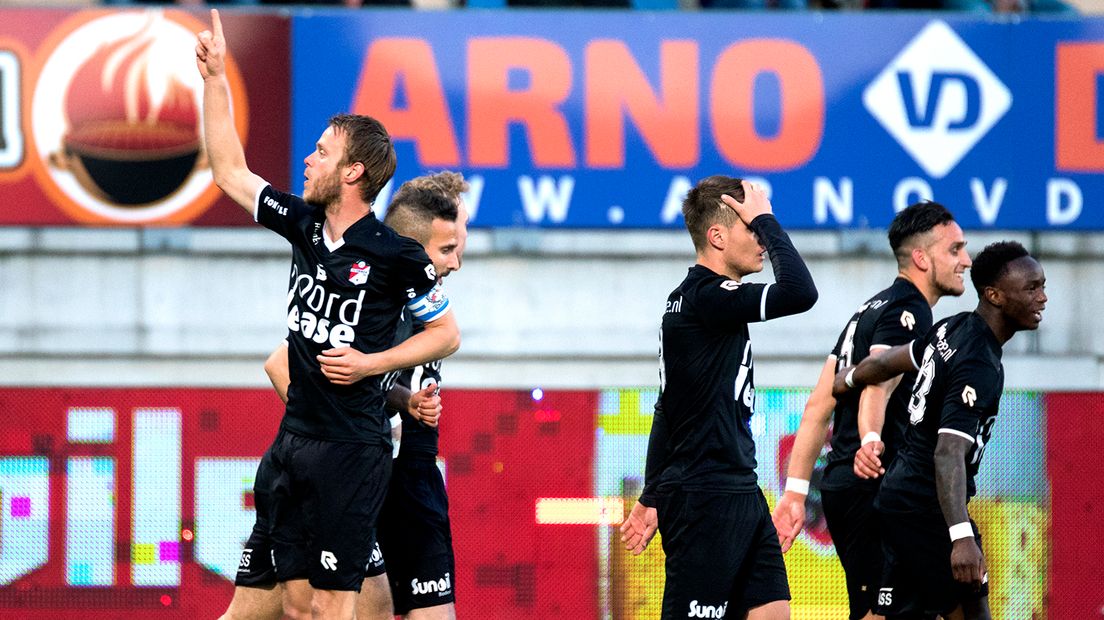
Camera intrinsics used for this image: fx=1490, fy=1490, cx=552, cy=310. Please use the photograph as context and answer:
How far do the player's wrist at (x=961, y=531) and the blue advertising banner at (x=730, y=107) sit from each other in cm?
433

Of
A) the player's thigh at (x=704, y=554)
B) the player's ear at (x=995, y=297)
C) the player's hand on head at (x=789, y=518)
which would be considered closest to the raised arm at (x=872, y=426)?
the player's hand on head at (x=789, y=518)

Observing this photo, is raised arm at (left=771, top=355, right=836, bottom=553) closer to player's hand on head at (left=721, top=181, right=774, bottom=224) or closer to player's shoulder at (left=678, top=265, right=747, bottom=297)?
player's shoulder at (left=678, top=265, right=747, bottom=297)

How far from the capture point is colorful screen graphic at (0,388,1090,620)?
8750 mm

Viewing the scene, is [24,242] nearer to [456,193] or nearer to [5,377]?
[5,377]

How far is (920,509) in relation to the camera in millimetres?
6160

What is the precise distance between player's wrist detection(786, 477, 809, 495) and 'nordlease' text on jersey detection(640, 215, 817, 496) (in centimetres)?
76

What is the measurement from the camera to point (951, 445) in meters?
5.81

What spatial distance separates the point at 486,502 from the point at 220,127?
405cm

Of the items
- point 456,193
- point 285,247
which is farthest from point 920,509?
point 285,247

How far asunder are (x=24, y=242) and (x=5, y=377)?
35.5 inches

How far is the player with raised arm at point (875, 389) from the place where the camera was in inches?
268

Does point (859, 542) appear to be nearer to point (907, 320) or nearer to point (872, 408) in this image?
point (872, 408)

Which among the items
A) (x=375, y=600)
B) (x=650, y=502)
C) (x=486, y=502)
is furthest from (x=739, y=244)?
(x=486, y=502)

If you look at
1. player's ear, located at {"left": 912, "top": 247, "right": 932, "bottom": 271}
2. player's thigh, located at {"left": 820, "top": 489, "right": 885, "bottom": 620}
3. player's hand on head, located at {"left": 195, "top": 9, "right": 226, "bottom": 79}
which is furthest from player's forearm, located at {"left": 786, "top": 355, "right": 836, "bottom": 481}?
player's hand on head, located at {"left": 195, "top": 9, "right": 226, "bottom": 79}
